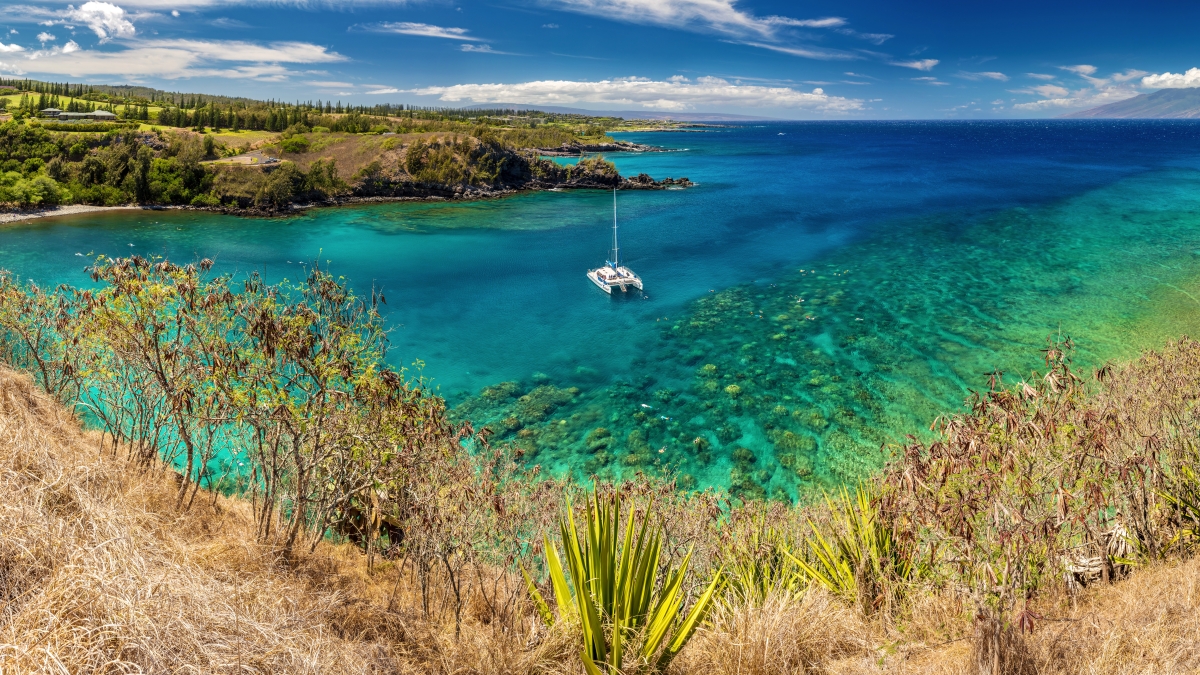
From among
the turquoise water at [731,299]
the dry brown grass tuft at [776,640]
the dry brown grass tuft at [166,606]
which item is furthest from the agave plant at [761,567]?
the turquoise water at [731,299]

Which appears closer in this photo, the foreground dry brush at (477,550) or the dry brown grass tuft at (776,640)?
the foreground dry brush at (477,550)

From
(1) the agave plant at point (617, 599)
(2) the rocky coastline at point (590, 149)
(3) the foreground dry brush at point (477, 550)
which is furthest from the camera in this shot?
(2) the rocky coastline at point (590, 149)

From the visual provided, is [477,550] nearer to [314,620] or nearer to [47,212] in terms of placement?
[314,620]

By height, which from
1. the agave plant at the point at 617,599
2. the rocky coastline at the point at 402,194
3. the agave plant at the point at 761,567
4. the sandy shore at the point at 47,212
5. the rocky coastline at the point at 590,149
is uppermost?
the rocky coastline at the point at 590,149

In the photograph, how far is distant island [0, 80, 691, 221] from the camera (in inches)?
2625

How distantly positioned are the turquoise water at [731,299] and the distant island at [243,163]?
6543mm

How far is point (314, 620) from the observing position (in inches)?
278

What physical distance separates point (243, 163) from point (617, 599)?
88.5m

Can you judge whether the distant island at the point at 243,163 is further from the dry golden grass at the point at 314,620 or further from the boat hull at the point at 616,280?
the dry golden grass at the point at 314,620

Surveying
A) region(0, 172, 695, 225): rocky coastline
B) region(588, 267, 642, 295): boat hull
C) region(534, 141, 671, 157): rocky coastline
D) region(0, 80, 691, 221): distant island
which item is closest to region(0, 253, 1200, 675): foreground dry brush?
region(588, 267, 642, 295): boat hull

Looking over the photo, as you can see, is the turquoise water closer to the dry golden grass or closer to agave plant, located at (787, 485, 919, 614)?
agave plant, located at (787, 485, 919, 614)

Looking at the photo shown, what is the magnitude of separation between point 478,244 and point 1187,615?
53991mm

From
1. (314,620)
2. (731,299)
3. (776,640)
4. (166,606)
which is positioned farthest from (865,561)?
(731,299)

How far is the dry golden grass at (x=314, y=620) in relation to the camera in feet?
15.0
